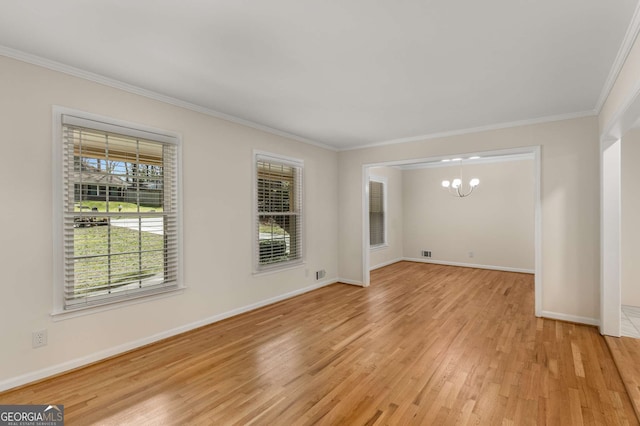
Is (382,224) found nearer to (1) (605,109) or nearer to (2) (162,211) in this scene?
(1) (605,109)

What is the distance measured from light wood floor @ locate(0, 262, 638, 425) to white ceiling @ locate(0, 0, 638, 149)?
2651 millimetres

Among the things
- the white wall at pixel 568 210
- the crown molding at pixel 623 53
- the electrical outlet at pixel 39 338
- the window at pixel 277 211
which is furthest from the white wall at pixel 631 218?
the electrical outlet at pixel 39 338

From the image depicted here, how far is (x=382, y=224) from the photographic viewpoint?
786cm

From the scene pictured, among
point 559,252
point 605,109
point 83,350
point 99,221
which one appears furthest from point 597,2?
point 83,350

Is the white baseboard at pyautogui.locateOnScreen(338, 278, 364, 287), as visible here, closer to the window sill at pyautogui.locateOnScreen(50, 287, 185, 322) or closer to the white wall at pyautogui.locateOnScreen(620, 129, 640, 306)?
the window sill at pyautogui.locateOnScreen(50, 287, 185, 322)

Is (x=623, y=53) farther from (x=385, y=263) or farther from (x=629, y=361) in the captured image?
(x=385, y=263)

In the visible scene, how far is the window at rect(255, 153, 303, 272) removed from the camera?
14.9 ft

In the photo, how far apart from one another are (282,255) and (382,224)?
145 inches

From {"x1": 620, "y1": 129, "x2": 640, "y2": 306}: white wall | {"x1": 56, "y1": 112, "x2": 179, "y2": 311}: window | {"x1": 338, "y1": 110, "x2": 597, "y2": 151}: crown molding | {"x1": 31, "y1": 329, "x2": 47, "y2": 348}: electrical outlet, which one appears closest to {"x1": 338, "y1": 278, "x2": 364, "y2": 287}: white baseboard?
{"x1": 338, "y1": 110, "x2": 597, "y2": 151}: crown molding

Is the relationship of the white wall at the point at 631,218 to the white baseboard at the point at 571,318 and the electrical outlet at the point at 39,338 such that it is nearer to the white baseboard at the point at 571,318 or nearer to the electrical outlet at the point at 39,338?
the white baseboard at the point at 571,318

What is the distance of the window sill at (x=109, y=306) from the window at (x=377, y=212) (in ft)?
16.5

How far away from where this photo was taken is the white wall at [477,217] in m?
6.82

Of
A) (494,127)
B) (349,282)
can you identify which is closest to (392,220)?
(349,282)

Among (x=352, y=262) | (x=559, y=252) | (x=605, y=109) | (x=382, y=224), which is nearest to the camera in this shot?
(x=605, y=109)
